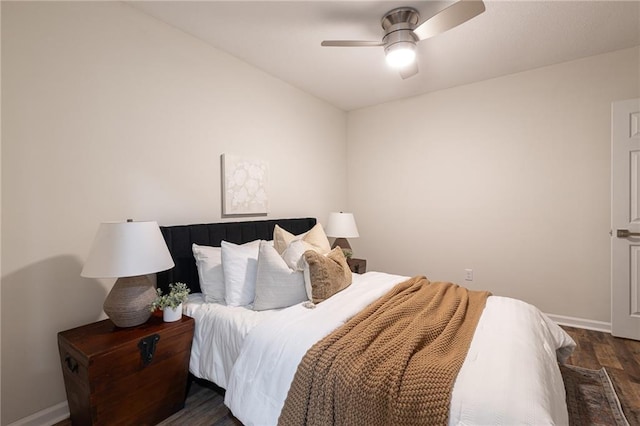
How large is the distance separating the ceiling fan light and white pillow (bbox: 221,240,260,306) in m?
1.77

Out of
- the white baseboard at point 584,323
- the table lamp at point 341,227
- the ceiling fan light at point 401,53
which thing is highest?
the ceiling fan light at point 401,53

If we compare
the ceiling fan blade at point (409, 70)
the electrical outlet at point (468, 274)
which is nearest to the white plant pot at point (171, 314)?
the ceiling fan blade at point (409, 70)

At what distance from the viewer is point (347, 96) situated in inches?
147

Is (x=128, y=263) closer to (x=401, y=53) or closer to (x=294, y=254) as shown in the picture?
(x=294, y=254)

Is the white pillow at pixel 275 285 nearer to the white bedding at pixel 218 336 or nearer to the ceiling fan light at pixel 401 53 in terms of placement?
A: the white bedding at pixel 218 336

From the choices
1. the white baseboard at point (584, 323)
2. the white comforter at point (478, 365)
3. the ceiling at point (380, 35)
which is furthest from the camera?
the white baseboard at point (584, 323)

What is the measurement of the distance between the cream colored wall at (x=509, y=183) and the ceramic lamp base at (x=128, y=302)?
2.98 m

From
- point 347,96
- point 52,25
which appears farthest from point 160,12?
point 347,96

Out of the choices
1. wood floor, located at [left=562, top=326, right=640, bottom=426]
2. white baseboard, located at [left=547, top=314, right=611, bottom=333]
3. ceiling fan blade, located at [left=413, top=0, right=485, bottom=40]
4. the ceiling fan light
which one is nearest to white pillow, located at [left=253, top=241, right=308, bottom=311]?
the ceiling fan light

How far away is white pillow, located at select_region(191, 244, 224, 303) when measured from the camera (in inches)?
80.0

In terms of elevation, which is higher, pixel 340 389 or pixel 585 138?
pixel 585 138

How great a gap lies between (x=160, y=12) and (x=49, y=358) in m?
2.33

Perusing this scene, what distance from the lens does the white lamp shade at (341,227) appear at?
3348 millimetres

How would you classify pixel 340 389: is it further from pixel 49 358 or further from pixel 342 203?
pixel 342 203
